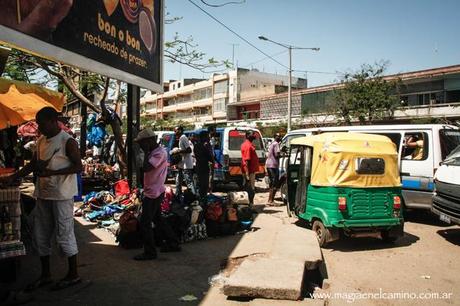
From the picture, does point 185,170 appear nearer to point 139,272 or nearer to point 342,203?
point 342,203

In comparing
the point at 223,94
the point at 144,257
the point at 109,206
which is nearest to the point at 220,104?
the point at 223,94

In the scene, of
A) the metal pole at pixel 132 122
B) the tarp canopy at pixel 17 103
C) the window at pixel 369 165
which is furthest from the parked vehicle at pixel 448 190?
the tarp canopy at pixel 17 103

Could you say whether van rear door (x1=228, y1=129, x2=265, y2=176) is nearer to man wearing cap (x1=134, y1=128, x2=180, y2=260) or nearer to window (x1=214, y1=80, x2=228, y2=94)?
man wearing cap (x1=134, y1=128, x2=180, y2=260)

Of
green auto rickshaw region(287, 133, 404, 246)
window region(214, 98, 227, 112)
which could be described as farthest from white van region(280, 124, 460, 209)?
window region(214, 98, 227, 112)

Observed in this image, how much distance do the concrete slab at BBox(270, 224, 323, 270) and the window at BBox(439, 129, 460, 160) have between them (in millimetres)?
3700

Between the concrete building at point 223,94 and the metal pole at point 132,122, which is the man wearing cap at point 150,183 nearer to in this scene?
the metal pole at point 132,122

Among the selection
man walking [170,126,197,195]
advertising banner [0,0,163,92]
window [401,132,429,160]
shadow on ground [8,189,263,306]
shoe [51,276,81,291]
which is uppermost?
advertising banner [0,0,163,92]

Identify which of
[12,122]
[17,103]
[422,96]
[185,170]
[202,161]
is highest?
[422,96]

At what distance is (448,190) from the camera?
722 cm

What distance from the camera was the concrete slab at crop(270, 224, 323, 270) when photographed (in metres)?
5.37

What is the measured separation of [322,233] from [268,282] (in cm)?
271

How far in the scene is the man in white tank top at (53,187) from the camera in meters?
4.58

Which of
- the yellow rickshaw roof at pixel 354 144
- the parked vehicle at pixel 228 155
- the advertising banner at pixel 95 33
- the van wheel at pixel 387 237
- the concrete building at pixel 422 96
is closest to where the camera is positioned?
the advertising banner at pixel 95 33

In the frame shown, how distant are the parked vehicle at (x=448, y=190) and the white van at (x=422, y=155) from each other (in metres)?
0.65
